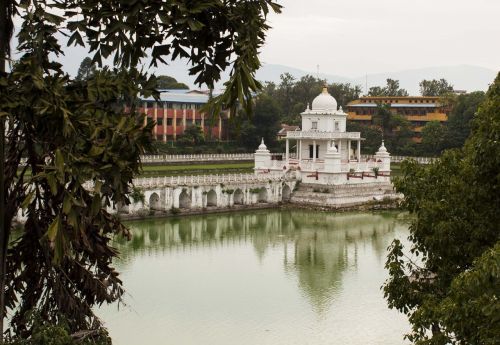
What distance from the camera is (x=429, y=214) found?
27.4ft

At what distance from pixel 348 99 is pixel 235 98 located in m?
54.7

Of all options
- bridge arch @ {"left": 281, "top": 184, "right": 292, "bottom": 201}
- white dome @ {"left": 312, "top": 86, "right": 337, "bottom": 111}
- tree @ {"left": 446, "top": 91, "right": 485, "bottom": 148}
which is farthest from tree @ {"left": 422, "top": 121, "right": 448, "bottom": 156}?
bridge arch @ {"left": 281, "top": 184, "right": 292, "bottom": 201}

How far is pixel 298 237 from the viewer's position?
74.7 feet

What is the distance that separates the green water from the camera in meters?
12.9

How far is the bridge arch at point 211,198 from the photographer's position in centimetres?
2783

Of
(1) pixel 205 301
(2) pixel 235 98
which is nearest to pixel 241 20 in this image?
(2) pixel 235 98

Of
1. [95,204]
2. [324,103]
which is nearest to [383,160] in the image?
[324,103]

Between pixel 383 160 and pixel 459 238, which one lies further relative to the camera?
pixel 383 160

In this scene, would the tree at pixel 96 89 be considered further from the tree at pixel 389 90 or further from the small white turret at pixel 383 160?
the tree at pixel 389 90

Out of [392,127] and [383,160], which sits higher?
[392,127]

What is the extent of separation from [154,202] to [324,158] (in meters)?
8.28

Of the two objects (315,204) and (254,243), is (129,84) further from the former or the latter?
(315,204)

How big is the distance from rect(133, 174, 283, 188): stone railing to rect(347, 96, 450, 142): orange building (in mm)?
22209

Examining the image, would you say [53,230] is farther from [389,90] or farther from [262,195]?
[389,90]
